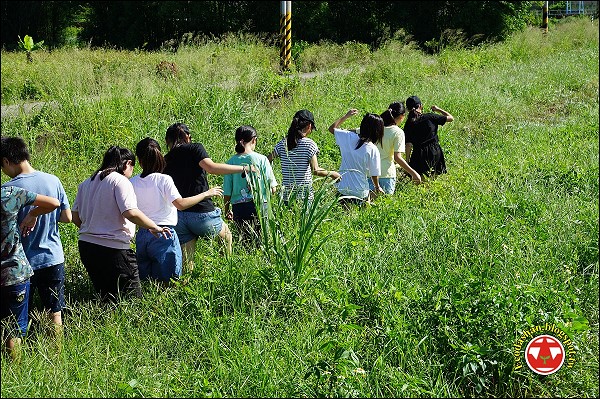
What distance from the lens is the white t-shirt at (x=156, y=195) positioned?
5.50 metres

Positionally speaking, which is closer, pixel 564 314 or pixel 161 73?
pixel 564 314

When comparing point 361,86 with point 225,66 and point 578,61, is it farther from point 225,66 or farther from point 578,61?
point 578,61

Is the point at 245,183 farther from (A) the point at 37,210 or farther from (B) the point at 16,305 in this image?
(B) the point at 16,305

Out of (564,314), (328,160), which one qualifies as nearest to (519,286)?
(564,314)

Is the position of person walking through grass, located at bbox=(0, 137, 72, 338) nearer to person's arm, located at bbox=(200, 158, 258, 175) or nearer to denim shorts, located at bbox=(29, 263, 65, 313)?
denim shorts, located at bbox=(29, 263, 65, 313)

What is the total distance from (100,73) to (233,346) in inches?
376

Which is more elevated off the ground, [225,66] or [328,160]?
[225,66]

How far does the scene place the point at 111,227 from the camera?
523 cm

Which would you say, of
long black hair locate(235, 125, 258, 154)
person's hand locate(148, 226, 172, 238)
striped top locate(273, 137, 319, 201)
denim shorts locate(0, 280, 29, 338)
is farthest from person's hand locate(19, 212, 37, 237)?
striped top locate(273, 137, 319, 201)

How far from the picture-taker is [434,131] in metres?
8.48

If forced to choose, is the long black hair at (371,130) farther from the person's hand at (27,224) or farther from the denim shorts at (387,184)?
the person's hand at (27,224)

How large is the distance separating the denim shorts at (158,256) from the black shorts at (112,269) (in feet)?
0.71

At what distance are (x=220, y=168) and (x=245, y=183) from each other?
0.50 metres

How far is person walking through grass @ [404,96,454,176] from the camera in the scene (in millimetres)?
8445
